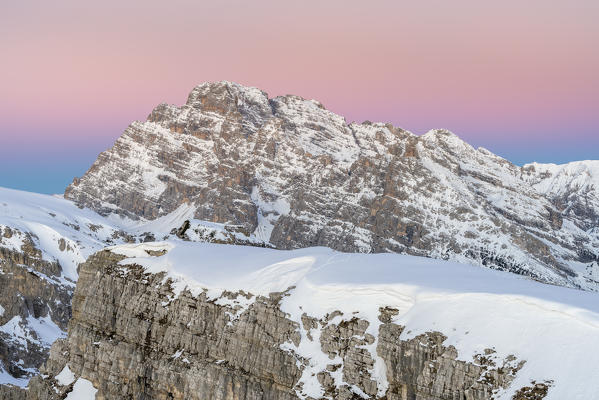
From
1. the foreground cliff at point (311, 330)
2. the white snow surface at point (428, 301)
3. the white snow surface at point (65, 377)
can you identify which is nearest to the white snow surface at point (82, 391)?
the foreground cliff at point (311, 330)

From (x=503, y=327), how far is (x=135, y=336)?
142 feet

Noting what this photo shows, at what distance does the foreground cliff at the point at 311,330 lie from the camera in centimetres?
4753

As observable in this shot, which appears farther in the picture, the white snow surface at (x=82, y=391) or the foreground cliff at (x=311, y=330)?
the white snow surface at (x=82, y=391)

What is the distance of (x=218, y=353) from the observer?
6531cm

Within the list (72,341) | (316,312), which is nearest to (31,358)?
(72,341)

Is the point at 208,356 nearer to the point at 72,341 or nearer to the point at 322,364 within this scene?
the point at 322,364

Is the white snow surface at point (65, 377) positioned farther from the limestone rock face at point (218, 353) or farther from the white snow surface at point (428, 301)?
the white snow surface at point (428, 301)

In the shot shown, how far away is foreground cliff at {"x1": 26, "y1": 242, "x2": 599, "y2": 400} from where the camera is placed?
47531mm

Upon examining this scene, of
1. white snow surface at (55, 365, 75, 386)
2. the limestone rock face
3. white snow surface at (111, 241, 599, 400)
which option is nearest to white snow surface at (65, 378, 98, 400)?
the limestone rock face

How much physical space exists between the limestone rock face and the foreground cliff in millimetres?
129

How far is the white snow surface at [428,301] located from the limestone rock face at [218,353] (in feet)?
3.01

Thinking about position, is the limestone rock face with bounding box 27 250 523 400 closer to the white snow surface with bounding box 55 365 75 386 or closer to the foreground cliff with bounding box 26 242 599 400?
the foreground cliff with bounding box 26 242 599 400

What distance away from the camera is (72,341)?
81.7 metres

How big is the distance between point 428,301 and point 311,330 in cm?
1121
